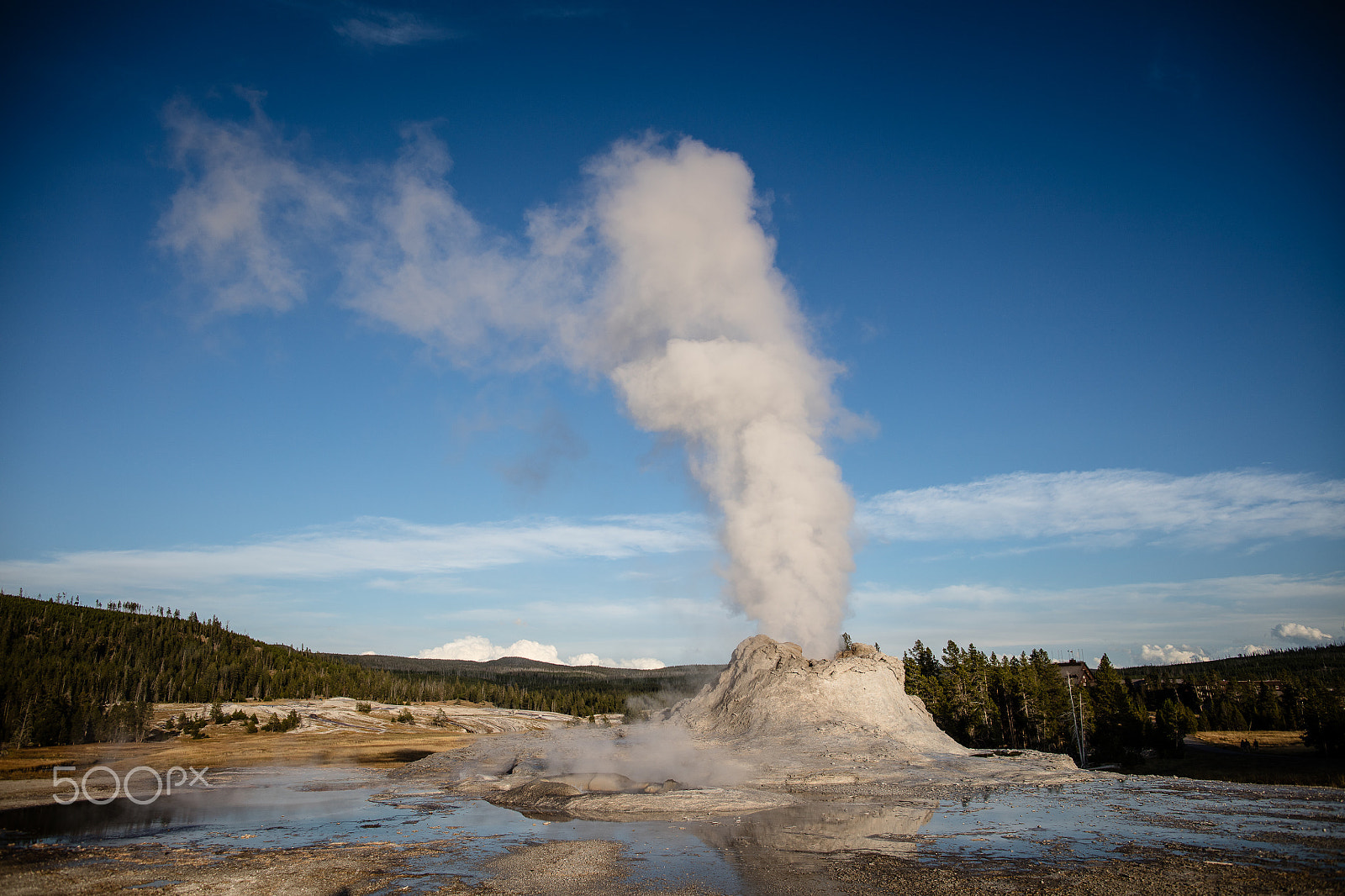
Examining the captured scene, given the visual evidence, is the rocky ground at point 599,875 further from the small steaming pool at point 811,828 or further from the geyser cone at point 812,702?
the geyser cone at point 812,702

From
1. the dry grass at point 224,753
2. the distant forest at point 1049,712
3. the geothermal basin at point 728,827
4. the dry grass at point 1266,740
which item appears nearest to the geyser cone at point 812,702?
the geothermal basin at point 728,827

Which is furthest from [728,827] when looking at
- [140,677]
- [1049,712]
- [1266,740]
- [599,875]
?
[140,677]

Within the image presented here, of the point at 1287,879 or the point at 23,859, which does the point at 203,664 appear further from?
the point at 1287,879

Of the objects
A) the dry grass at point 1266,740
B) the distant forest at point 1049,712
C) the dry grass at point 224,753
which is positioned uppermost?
the distant forest at point 1049,712

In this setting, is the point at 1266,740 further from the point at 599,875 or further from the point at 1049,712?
the point at 599,875

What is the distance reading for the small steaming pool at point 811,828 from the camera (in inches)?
628

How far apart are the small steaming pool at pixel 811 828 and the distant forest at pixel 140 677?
34961 millimetres

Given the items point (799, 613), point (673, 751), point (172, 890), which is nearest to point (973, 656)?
point (799, 613)

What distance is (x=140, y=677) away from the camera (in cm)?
10788

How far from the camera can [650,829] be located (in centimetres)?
2019

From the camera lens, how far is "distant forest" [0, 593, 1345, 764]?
5747 cm

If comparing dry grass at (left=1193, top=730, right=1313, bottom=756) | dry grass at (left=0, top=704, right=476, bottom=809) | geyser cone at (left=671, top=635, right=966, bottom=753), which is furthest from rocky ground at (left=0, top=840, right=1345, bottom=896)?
dry grass at (left=1193, top=730, right=1313, bottom=756)

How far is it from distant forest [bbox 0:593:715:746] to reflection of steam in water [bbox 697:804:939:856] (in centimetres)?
3500

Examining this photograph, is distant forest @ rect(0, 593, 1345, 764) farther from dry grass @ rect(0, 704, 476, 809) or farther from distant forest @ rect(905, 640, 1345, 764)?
dry grass @ rect(0, 704, 476, 809)
